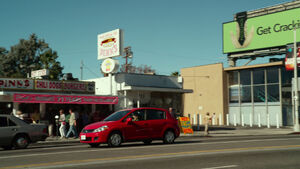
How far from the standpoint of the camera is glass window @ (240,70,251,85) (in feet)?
138

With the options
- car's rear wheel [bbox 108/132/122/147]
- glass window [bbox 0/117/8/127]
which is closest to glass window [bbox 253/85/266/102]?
car's rear wheel [bbox 108/132/122/147]

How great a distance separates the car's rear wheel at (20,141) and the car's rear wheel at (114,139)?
4.15 meters

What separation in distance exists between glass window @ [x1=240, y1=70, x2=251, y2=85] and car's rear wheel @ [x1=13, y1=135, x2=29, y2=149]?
30.9 meters

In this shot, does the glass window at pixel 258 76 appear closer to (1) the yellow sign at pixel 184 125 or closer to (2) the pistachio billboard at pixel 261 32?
(2) the pistachio billboard at pixel 261 32

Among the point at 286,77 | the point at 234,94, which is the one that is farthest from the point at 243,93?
the point at 286,77

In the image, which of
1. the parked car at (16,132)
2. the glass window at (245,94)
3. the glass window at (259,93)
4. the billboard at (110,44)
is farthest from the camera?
the glass window at (245,94)

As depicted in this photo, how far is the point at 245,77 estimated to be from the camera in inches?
1670

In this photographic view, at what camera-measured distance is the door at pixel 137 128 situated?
1499cm

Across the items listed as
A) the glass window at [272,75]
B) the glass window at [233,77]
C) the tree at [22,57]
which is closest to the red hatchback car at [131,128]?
the glass window at [272,75]

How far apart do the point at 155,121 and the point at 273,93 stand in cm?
2641

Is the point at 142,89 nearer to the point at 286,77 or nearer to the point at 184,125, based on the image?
the point at 184,125

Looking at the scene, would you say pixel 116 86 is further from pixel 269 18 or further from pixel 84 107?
pixel 269 18

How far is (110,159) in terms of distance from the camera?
1037cm

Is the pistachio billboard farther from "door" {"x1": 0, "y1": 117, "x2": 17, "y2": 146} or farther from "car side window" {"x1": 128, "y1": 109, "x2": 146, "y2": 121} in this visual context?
"door" {"x1": 0, "y1": 117, "x2": 17, "y2": 146}
